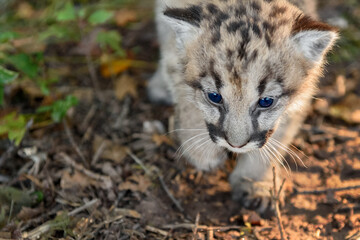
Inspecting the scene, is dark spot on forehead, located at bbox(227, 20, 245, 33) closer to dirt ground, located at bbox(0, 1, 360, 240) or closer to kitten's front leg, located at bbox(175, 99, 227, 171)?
kitten's front leg, located at bbox(175, 99, 227, 171)

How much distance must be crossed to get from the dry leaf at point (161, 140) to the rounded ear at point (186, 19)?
1.29 m

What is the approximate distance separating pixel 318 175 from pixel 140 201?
1.74 m

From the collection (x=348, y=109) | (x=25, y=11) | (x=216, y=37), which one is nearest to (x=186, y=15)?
(x=216, y=37)

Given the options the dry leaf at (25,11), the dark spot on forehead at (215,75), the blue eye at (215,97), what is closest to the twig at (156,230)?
the blue eye at (215,97)

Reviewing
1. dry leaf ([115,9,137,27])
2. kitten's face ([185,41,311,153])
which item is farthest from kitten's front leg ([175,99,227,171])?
dry leaf ([115,9,137,27])

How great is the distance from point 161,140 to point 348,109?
218 centimetres

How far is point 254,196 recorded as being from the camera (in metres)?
3.77

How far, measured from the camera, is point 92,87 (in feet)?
16.5

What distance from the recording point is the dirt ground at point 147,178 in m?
3.41

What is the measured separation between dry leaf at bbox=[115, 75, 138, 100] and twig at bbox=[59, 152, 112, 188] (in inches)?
44.4

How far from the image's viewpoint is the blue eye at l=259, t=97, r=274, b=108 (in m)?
2.98

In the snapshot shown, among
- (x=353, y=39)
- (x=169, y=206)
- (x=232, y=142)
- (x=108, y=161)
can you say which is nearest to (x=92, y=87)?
(x=108, y=161)

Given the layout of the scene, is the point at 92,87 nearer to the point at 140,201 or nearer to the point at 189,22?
the point at 140,201

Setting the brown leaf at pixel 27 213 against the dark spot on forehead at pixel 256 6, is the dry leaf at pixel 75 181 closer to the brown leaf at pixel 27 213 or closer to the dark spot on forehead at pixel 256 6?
the brown leaf at pixel 27 213
